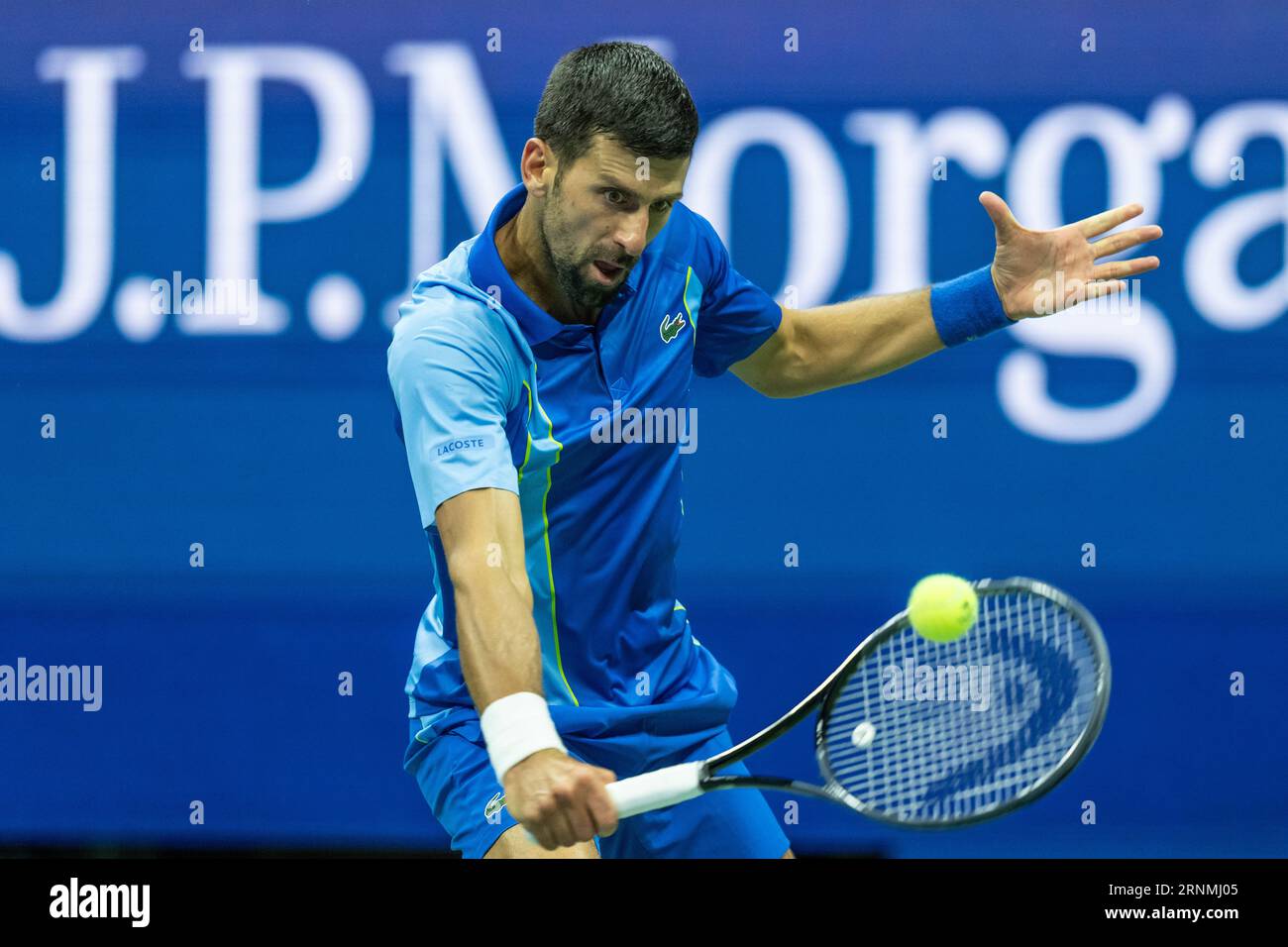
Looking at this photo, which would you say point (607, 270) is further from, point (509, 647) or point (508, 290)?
point (509, 647)

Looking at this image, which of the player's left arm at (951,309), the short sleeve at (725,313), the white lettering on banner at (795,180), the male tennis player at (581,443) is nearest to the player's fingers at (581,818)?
the male tennis player at (581,443)

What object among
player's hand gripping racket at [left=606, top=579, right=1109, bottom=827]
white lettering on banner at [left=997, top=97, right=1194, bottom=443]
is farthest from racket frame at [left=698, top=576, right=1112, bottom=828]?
white lettering on banner at [left=997, top=97, right=1194, bottom=443]

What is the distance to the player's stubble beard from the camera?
2.92 metres

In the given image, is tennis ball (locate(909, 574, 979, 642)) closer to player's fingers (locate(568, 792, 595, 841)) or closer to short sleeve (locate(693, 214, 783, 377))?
player's fingers (locate(568, 792, 595, 841))

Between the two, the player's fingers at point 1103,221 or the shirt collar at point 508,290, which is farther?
the player's fingers at point 1103,221

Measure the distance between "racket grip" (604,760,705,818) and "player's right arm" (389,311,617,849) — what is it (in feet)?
0.11

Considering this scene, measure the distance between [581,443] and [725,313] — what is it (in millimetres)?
493

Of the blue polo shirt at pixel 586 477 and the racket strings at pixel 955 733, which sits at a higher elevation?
the blue polo shirt at pixel 586 477

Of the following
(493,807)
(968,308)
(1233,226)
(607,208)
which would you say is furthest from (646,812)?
(1233,226)

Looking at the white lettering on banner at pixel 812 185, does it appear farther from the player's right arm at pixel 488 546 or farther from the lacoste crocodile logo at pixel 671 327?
the player's right arm at pixel 488 546

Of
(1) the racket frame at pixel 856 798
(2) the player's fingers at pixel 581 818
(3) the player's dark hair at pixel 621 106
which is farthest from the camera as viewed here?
(3) the player's dark hair at pixel 621 106

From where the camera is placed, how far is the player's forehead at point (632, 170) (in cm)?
284

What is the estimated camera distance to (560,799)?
98.1 inches
